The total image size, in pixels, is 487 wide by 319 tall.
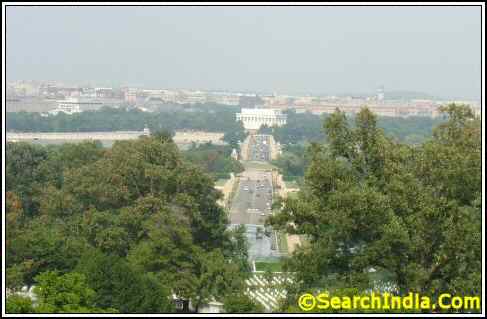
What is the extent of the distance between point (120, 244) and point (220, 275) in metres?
1.66

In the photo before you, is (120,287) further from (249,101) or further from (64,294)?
(249,101)

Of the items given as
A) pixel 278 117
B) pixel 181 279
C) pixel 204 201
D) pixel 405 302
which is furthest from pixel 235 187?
pixel 278 117

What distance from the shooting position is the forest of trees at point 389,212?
6406 millimetres

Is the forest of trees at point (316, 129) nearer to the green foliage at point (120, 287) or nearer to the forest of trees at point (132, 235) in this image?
the forest of trees at point (132, 235)

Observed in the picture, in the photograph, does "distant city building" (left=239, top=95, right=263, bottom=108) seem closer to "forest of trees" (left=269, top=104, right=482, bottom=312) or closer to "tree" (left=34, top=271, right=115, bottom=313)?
"forest of trees" (left=269, top=104, right=482, bottom=312)

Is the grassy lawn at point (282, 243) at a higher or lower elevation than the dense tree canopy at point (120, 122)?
lower

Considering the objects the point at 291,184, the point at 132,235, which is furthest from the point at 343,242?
the point at 291,184

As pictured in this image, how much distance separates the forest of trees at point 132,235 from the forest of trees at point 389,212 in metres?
0.98

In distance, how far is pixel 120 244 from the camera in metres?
9.73

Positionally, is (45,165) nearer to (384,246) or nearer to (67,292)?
(67,292)

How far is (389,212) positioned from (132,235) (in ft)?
15.0

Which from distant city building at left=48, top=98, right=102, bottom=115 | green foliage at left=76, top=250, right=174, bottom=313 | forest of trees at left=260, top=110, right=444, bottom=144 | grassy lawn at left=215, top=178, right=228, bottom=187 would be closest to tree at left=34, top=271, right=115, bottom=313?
green foliage at left=76, top=250, right=174, bottom=313

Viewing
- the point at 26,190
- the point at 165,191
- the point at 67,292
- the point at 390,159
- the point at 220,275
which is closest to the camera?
the point at 67,292

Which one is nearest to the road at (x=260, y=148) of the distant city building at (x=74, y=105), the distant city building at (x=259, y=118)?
the distant city building at (x=259, y=118)
